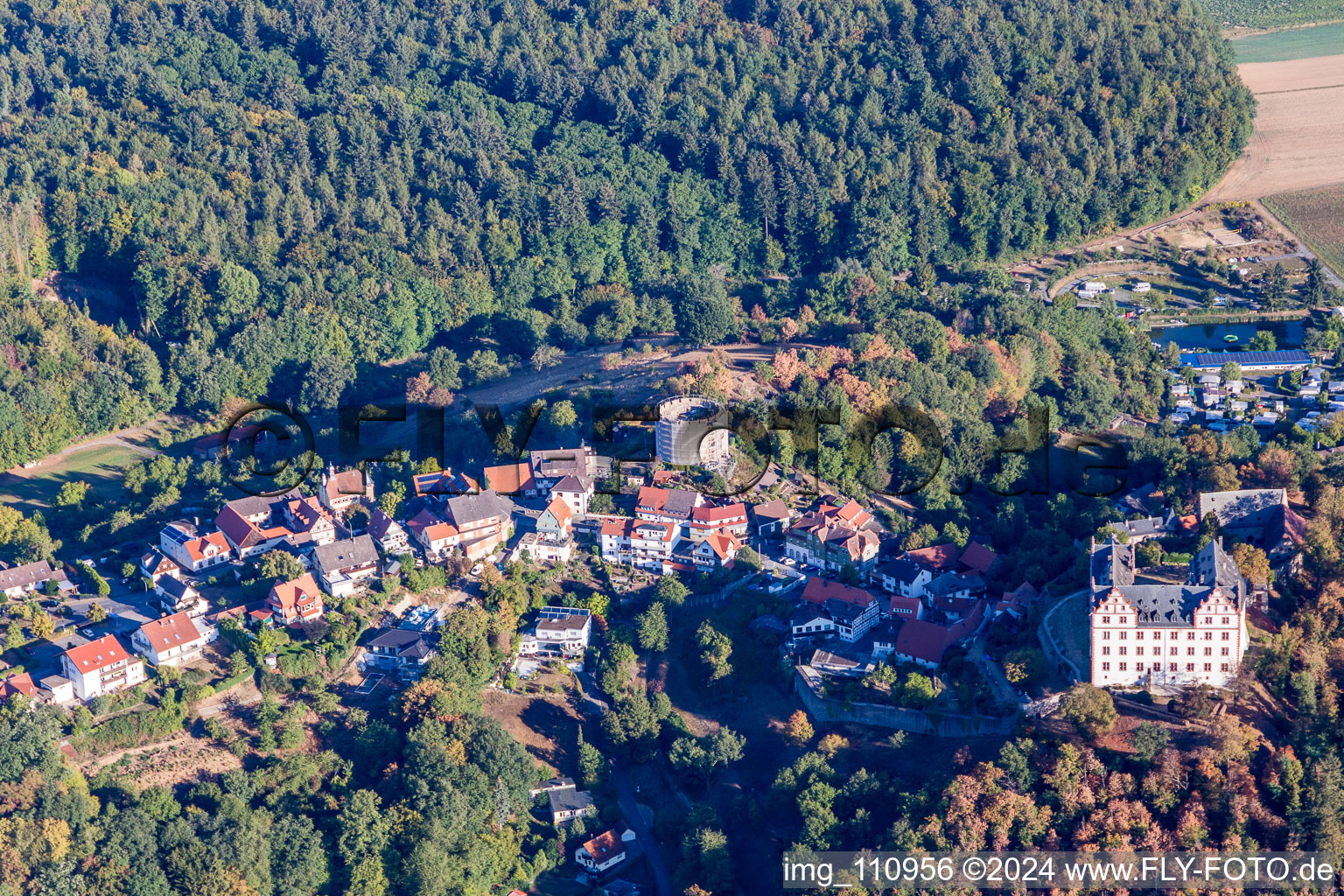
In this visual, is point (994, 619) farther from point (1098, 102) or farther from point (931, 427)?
point (1098, 102)

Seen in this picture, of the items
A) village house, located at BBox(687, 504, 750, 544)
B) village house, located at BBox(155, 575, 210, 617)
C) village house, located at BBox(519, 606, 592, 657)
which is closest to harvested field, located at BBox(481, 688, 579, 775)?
village house, located at BBox(519, 606, 592, 657)

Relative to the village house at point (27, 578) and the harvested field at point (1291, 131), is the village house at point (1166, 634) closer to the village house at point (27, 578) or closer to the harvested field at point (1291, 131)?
the village house at point (27, 578)

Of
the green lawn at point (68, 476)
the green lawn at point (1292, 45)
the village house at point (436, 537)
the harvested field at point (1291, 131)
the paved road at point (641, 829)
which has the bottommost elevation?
the paved road at point (641, 829)

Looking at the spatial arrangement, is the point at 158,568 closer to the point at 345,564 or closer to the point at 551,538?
the point at 345,564

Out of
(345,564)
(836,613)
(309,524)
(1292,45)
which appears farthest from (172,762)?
(1292,45)

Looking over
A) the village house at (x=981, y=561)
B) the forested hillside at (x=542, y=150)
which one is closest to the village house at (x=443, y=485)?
the forested hillside at (x=542, y=150)

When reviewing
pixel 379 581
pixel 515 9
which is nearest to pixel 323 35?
pixel 515 9

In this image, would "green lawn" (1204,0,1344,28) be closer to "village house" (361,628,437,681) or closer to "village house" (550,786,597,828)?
"village house" (361,628,437,681)
